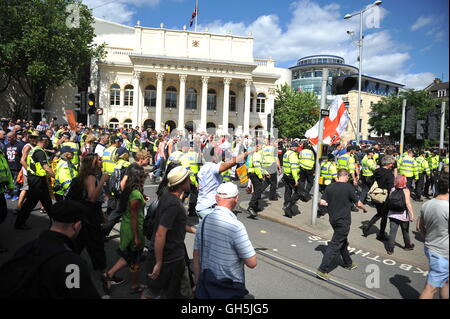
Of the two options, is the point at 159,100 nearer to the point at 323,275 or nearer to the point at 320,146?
the point at 320,146

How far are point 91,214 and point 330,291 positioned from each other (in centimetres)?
355

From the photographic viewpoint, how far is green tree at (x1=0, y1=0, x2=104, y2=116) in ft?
101

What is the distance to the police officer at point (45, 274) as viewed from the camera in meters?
1.96

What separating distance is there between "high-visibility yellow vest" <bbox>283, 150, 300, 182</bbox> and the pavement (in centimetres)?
118

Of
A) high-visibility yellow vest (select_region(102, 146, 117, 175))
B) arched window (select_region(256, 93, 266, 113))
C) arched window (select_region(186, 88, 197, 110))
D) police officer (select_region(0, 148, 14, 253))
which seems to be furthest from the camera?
arched window (select_region(256, 93, 266, 113))

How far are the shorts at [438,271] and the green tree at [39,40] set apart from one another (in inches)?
1332

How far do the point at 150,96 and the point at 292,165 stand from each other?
37.6m

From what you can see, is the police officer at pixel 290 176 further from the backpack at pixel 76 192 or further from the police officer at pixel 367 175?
the backpack at pixel 76 192

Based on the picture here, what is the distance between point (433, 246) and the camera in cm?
342

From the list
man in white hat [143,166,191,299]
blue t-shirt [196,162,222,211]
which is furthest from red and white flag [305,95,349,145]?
man in white hat [143,166,191,299]

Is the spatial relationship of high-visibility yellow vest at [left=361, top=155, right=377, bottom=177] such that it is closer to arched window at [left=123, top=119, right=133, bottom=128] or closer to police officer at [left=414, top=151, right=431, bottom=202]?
police officer at [left=414, top=151, right=431, bottom=202]

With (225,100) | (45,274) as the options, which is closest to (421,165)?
(45,274)

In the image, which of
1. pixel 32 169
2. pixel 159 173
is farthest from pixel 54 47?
pixel 32 169

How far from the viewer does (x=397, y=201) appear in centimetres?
618
